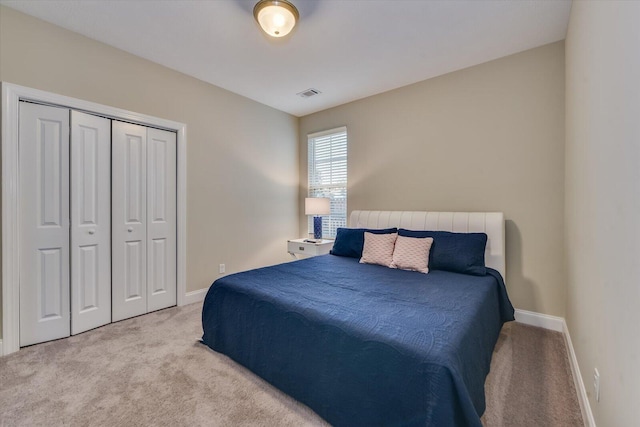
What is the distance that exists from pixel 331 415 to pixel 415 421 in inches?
19.1

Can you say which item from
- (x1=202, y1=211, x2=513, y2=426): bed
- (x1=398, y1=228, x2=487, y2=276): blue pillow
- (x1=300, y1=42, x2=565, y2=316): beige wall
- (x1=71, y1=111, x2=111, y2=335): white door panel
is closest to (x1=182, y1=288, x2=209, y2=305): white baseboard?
(x1=71, y1=111, x2=111, y2=335): white door panel

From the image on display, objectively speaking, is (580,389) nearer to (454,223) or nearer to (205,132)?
(454,223)

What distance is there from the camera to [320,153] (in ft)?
14.8

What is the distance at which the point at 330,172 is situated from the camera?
4.37 metres

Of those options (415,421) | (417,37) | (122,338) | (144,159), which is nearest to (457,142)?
(417,37)

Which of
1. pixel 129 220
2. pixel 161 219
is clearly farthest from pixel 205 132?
pixel 129 220

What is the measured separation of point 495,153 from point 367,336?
2527 millimetres

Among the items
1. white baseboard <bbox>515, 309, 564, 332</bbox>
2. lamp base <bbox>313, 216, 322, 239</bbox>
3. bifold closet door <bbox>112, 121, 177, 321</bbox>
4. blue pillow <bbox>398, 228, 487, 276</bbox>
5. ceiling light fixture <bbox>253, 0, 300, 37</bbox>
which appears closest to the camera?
ceiling light fixture <bbox>253, 0, 300, 37</bbox>

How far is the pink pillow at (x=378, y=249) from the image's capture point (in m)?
2.79

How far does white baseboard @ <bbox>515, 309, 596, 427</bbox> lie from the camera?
1.50 meters

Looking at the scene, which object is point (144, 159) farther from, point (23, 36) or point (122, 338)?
point (122, 338)

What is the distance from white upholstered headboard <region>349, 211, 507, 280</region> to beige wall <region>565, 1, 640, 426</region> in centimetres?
72

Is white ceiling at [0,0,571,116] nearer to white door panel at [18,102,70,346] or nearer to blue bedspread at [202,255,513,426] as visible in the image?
white door panel at [18,102,70,346]

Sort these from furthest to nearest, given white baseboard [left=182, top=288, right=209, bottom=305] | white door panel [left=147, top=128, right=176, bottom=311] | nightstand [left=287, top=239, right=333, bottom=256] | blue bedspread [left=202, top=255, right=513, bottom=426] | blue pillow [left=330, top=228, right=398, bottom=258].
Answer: nightstand [left=287, top=239, right=333, bottom=256] < white baseboard [left=182, top=288, right=209, bottom=305] < blue pillow [left=330, top=228, right=398, bottom=258] < white door panel [left=147, top=128, right=176, bottom=311] < blue bedspread [left=202, top=255, right=513, bottom=426]
